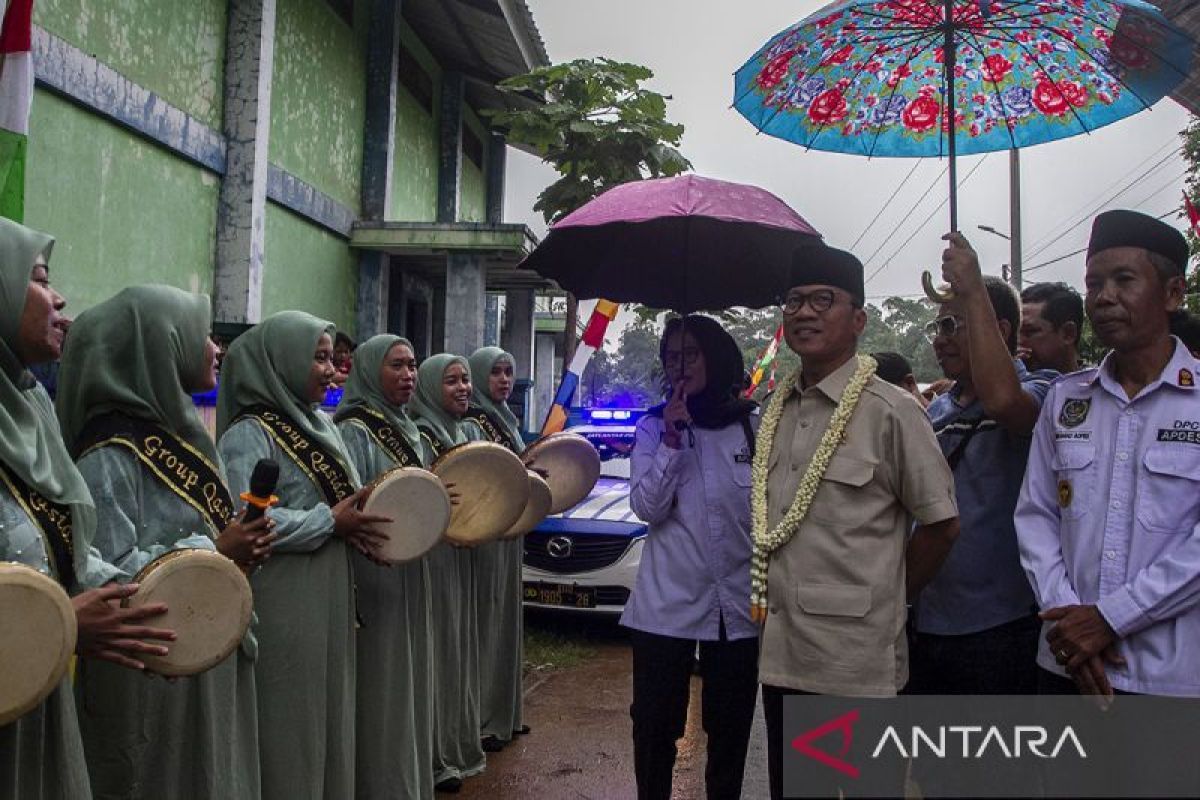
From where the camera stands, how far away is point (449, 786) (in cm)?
454

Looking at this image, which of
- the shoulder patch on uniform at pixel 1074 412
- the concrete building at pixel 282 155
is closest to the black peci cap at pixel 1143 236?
the shoulder patch on uniform at pixel 1074 412

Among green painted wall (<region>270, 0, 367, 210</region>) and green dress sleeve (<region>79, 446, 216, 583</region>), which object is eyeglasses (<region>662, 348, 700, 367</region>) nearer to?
green dress sleeve (<region>79, 446, 216, 583</region>)

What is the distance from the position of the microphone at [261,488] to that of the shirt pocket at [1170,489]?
2120 mm

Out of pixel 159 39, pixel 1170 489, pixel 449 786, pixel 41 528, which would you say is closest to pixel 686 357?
pixel 1170 489

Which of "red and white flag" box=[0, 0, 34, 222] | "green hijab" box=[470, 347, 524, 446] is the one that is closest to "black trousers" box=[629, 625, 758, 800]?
"green hijab" box=[470, 347, 524, 446]

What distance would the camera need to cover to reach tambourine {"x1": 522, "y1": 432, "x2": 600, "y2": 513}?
5328 millimetres

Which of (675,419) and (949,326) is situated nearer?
(949,326)

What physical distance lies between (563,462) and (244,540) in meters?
2.75

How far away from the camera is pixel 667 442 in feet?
11.1

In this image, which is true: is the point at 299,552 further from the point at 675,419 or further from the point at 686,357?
the point at 686,357

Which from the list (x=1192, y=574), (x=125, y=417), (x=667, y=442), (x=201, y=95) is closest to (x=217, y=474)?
(x=125, y=417)

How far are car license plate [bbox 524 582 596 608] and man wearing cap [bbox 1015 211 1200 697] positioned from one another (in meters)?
5.23

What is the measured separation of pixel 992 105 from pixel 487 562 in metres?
3.29

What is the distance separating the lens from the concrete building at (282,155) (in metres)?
7.20
